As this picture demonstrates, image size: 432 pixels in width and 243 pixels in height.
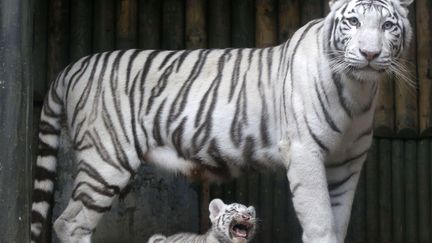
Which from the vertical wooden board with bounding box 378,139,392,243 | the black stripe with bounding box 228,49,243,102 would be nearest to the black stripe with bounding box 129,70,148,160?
the black stripe with bounding box 228,49,243,102

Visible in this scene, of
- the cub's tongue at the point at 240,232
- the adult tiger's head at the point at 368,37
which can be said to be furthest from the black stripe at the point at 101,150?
the adult tiger's head at the point at 368,37

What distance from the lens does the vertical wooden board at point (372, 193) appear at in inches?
311

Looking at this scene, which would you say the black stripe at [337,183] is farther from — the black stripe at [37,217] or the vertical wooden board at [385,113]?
the black stripe at [37,217]

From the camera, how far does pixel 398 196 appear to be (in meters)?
7.95

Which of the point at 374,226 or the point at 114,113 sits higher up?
the point at 114,113

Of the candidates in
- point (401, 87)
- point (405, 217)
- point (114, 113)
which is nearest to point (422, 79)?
point (401, 87)

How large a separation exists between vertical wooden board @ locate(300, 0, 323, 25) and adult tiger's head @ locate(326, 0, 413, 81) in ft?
6.15

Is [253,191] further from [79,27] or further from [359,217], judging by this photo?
[79,27]

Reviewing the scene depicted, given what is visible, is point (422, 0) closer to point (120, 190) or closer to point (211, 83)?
point (211, 83)

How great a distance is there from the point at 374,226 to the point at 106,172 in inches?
98.6

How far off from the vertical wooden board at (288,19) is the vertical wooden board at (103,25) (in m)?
1.29

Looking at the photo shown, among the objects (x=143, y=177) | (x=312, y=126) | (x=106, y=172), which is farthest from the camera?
(x=143, y=177)

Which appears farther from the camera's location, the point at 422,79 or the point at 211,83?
the point at 422,79

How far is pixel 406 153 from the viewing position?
26.0 feet
